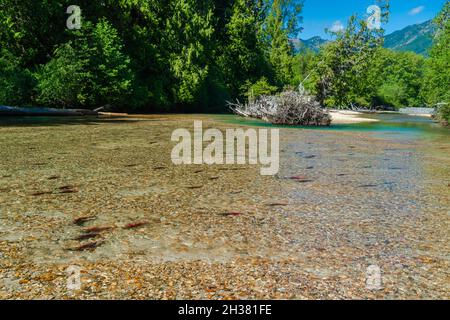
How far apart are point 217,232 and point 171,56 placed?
126 feet

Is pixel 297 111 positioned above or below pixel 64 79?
below

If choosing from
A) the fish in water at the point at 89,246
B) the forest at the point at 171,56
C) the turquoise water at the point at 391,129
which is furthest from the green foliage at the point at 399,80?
the fish in water at the point at 89,246

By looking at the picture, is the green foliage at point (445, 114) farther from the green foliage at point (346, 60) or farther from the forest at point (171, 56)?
the green foliage at point (346, 60)

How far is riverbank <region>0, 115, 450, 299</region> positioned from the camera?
2.89 m

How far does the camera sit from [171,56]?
1590 inches

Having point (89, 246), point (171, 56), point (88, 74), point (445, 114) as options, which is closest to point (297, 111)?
point (445, 114)

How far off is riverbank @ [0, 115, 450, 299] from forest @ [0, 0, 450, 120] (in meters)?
24.5

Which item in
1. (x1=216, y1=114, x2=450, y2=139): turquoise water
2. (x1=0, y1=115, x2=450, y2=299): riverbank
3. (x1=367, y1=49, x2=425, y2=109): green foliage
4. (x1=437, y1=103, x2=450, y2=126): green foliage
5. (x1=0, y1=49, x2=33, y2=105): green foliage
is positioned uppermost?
(x1=367, y1=49, x2=425, y2=109): green foliage

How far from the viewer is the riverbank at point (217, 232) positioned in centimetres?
289

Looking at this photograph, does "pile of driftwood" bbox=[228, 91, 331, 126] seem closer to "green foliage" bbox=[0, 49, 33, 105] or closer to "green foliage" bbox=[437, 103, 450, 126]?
"green foliage" bbox=[437, 103, 450, 126]

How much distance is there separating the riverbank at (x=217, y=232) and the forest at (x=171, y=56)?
2449cm

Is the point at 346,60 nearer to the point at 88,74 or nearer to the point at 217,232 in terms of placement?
the point at 88,74

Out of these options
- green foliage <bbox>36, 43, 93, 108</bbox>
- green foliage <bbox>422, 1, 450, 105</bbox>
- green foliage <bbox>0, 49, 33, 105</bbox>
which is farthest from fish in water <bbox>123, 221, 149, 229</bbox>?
green foliage <bbox>422, 1, 450, 105</bbox>

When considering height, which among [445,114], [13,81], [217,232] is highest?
[13,81]
